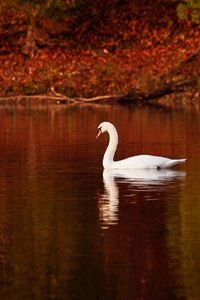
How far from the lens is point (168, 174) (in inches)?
798

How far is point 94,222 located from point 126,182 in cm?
401

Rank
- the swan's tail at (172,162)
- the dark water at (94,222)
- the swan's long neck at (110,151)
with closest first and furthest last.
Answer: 1. the dark water at (94,222)
2. the swan's tail at (172,162)
3. the swan's long neck at (110,151)

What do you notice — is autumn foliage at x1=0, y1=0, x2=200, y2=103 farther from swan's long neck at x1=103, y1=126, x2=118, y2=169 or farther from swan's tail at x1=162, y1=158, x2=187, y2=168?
swan's tail at x1=162, y1=158, x2=187, y2=168

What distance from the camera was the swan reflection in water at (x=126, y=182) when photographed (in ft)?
52.4

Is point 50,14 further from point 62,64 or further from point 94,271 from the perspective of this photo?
point 94,271

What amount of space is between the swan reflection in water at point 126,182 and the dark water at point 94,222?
0.01 m

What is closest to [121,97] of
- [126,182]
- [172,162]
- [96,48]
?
[96,48]

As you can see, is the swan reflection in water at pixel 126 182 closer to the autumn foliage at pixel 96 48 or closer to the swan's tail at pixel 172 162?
the swan's tail at pixel 172 162

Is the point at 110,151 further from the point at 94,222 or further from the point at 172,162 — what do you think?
the point at 94,222

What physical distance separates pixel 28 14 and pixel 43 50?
1397 millimetres

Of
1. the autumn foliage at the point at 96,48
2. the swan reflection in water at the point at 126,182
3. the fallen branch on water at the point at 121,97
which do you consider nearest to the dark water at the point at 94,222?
the swan reflection in water at the point at 126,182

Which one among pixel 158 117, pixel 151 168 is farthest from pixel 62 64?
pixel 151 168

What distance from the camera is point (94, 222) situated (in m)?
15.2

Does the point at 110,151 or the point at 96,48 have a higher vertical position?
the point at 96,48
